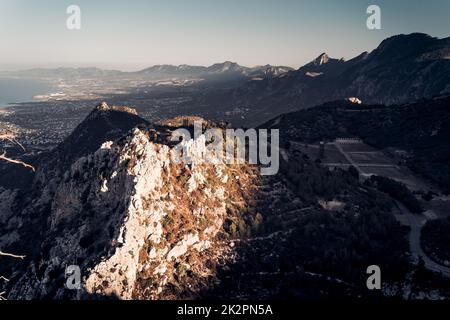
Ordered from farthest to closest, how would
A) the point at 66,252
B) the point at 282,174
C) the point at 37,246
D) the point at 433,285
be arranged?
the point at 282,174
the point at 37,246
the point at 66,252
the point at 433,285

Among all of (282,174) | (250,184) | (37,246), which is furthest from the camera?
(282,174)

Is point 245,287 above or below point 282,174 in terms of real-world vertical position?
below

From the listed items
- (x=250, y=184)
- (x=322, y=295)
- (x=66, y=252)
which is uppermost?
(x=250, y=184)

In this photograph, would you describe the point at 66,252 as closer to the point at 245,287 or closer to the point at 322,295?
the point at 245,287
